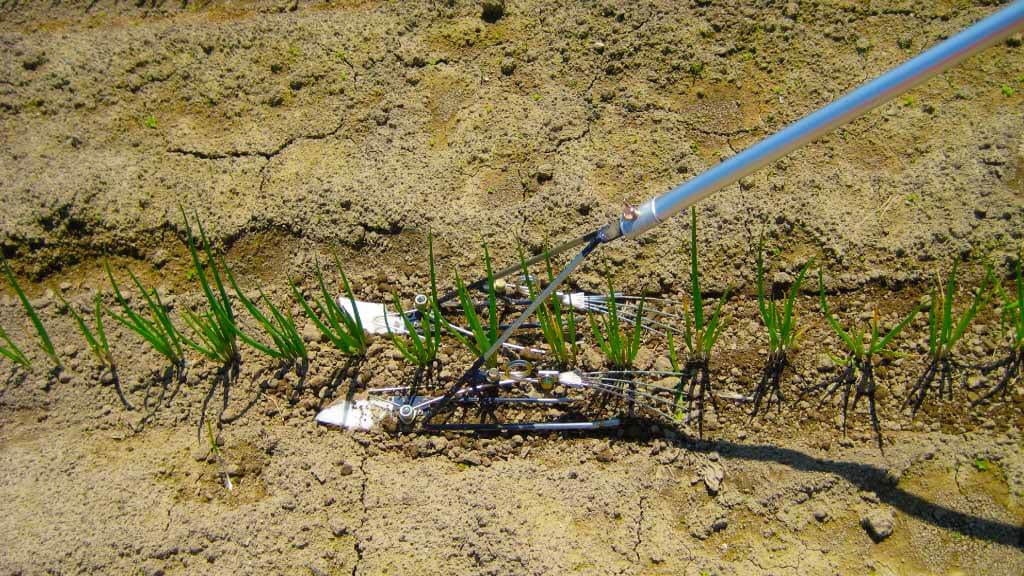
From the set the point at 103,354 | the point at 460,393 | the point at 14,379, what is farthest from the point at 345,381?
the point at 14,379

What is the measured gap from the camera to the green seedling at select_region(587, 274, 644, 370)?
82.0 inches

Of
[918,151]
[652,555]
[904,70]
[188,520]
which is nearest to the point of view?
[904,70]

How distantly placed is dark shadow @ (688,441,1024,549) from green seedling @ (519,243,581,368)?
0.51 m

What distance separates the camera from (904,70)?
4.51ft

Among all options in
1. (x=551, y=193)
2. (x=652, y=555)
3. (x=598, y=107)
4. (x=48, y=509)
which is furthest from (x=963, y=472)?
(x=48, y=509)

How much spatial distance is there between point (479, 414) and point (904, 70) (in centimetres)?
158

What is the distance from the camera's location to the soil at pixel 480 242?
2008 millimetres

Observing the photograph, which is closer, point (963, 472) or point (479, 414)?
point (963, 472)

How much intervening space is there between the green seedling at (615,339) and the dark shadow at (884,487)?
362 mm

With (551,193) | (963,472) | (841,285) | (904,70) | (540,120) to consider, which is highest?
(904,70)

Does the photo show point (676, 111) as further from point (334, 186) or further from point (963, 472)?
point (963, 472)

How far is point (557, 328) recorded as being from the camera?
216cm

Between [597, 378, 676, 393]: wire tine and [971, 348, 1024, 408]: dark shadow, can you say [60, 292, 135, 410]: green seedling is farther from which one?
[971, 348, 1024, 408]: dark shadow

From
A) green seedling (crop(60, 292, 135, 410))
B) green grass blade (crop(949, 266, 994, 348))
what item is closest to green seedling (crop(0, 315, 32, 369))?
green seedling (crop(60, 292, 135, 410))
